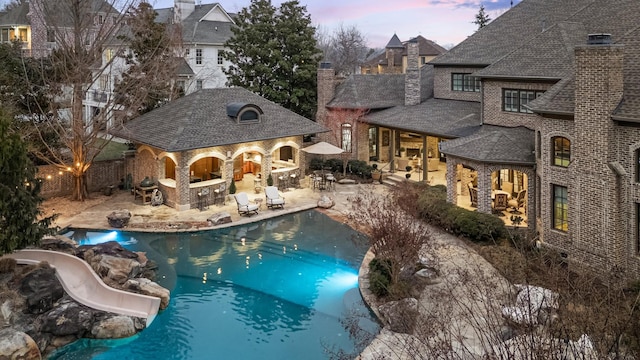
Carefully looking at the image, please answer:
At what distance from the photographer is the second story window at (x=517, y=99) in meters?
23.4

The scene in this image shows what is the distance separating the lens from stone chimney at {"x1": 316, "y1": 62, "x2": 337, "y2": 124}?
35.4 meters

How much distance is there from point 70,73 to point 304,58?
645 inches

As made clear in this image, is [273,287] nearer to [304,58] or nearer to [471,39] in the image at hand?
[471,39]

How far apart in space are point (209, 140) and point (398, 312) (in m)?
16.0

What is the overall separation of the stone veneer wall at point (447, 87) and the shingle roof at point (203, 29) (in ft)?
77.7

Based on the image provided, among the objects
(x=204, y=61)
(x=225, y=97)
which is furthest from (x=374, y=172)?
(x=204, y=61)

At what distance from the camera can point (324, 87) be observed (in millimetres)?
35500

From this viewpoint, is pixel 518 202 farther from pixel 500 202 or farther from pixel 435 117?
pixel 435 117

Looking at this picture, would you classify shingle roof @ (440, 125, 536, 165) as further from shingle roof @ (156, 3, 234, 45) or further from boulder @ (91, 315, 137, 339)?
shingle roof @ (156, 3, 234, 45)

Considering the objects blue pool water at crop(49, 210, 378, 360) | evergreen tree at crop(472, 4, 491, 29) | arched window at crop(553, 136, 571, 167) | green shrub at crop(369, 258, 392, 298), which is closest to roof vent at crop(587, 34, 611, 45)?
arched window at crop(553, 136, 571, 167)

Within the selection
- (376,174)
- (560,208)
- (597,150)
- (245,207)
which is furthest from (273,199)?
(597,150)

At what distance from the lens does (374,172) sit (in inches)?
1233

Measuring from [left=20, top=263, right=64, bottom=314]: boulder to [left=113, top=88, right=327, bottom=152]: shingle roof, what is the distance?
990 centimetres

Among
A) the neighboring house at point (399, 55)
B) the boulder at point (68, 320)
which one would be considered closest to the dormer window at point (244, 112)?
the boulder at point (68, 320)
